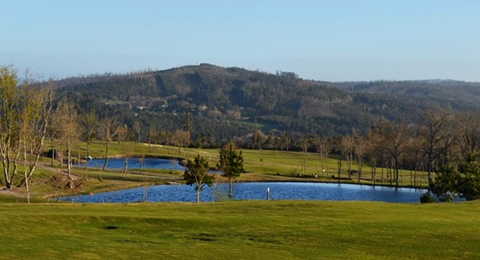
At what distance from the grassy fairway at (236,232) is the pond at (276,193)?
112ft

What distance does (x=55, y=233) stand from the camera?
84.0 feet

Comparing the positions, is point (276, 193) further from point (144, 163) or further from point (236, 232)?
point (236, 232)

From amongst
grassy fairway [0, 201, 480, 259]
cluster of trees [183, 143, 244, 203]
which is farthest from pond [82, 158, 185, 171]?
grassy fairway [0, 201, 480, 259]

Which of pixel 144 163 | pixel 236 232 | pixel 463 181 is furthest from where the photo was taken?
pixel 144 163

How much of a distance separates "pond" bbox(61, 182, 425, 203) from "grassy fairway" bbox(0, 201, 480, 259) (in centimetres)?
3426

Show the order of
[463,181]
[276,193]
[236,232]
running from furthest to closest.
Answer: [276,193] → [463,181] → [236,232]

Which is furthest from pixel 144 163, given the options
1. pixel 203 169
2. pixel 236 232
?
pixel 236 232

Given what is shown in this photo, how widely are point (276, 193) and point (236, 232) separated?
208ft

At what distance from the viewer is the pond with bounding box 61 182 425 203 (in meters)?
76.4

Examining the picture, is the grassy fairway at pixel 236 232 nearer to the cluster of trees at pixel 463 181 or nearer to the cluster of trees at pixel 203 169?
the cluster of trees at pixel 203 169

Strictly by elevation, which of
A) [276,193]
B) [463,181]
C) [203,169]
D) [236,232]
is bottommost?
[276,193]

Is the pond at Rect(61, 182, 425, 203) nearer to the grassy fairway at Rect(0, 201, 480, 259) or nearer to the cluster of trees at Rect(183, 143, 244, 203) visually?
the cluster of trees at Rect(183, 143, 244, 203)

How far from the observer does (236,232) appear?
27.2 meters

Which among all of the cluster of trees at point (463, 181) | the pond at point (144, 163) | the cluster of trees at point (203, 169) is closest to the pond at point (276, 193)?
the cluster of trees at point (203, 169)
